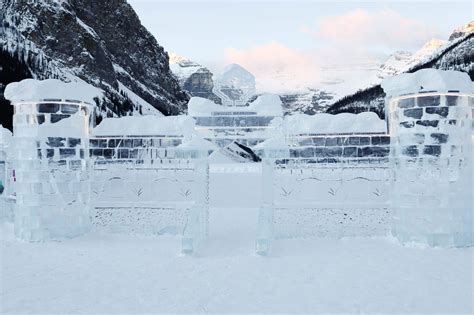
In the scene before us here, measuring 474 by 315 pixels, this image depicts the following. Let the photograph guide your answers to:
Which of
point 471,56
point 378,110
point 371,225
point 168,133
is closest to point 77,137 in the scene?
point 168,133

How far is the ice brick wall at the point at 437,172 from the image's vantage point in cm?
572

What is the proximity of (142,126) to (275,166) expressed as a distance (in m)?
2.30

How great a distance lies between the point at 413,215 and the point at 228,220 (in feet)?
12.7

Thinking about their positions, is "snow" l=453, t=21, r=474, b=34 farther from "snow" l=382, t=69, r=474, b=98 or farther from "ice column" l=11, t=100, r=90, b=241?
"ice column" l=11, t=100, r=90, b=241

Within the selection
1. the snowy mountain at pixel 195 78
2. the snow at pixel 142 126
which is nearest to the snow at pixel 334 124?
the snow at pixel 142 126

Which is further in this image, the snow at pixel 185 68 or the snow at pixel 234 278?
the snow at pixel 185 68

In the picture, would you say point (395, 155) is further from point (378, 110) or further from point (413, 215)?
point (378, 110)

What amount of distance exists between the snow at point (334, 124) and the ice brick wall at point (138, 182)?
1672mm

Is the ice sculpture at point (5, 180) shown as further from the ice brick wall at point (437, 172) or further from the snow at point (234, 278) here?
the ice brick wall at point (437, 172)

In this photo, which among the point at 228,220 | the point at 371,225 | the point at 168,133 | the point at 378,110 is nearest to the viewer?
the point at 371,225

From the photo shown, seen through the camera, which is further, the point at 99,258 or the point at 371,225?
the point at 371,225

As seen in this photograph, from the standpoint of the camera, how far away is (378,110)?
163ft

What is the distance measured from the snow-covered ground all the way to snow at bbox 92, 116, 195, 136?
1724 millimetres

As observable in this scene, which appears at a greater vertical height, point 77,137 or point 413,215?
point 77,137
